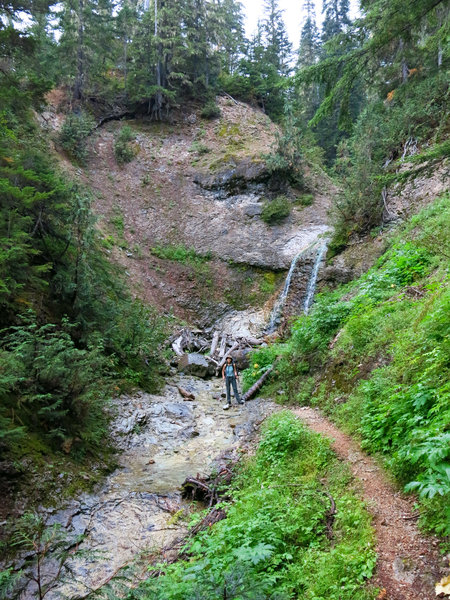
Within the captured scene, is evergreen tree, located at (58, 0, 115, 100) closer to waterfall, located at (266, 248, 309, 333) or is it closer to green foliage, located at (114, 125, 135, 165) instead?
green foliage, located at (114, 125, 135, 165)

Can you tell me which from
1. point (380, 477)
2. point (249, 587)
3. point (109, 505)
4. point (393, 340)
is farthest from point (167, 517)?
point (393, 340)

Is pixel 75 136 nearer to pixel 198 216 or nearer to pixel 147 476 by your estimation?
pixel 198 216

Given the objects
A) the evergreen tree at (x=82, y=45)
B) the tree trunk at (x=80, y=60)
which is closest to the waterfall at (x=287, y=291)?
the tree trunk at (x=80, y=60)

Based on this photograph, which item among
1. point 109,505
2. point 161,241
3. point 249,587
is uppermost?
point 161,241

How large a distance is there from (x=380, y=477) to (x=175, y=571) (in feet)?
7.47

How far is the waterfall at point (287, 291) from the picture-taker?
15875mm

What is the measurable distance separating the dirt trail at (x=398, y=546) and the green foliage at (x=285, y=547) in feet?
0.35

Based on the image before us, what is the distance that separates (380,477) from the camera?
383cm

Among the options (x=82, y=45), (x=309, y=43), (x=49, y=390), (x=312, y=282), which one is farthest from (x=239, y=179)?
(x=309, y=43)

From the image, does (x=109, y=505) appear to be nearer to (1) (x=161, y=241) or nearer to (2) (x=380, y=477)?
(2) (x=380, y=477)

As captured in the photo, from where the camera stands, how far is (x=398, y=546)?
2840mm

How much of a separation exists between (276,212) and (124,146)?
469 inches

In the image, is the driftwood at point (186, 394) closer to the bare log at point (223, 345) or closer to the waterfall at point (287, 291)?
the bare log at point (223, 345)

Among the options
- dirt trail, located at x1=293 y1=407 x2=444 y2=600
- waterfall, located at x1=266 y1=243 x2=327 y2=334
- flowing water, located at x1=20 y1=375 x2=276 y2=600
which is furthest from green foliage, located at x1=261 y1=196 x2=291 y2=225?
dirt trail, located at x1=293 y1=407 x2=444 y2=600
